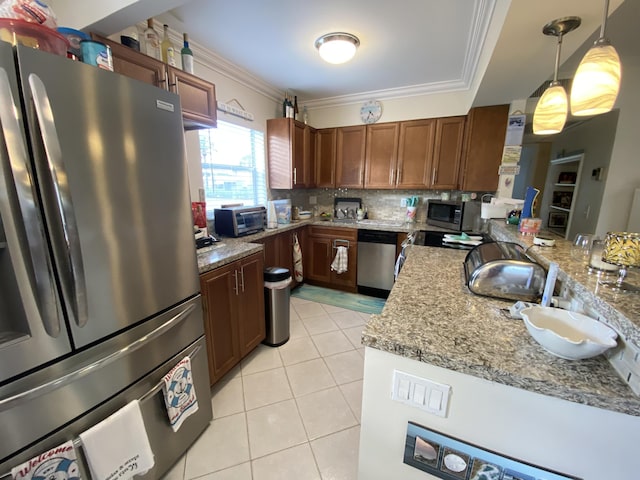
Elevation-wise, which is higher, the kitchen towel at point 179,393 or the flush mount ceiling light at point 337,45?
the flush mount ceiling light at point 337,45

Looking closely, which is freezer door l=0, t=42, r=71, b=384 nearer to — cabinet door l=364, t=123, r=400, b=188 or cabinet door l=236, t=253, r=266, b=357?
cabinet door l=236, t=253, r=266, b=357

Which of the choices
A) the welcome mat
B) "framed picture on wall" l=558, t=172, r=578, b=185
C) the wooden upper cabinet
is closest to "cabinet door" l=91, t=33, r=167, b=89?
the welcome mat

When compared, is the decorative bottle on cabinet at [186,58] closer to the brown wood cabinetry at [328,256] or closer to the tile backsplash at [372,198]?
the tile backsplash at [372,198]

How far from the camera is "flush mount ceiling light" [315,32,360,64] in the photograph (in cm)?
197

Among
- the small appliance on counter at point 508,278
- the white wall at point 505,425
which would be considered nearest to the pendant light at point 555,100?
the small appliance on counter at point 508,278

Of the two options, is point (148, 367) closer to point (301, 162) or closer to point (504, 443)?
point (504, 443)

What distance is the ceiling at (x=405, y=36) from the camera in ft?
4.71

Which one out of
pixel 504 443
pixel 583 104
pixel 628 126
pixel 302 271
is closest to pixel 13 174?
pixel 504 443

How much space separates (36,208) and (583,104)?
6.50ft

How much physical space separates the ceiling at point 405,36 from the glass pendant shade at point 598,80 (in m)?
0.50

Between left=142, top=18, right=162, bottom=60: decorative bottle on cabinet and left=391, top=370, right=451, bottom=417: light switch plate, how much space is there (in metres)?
2.16

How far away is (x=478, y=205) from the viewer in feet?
9.38

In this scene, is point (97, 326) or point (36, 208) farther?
point (97, 326)

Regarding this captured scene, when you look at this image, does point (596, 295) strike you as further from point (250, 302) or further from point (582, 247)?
point (250, 302)
